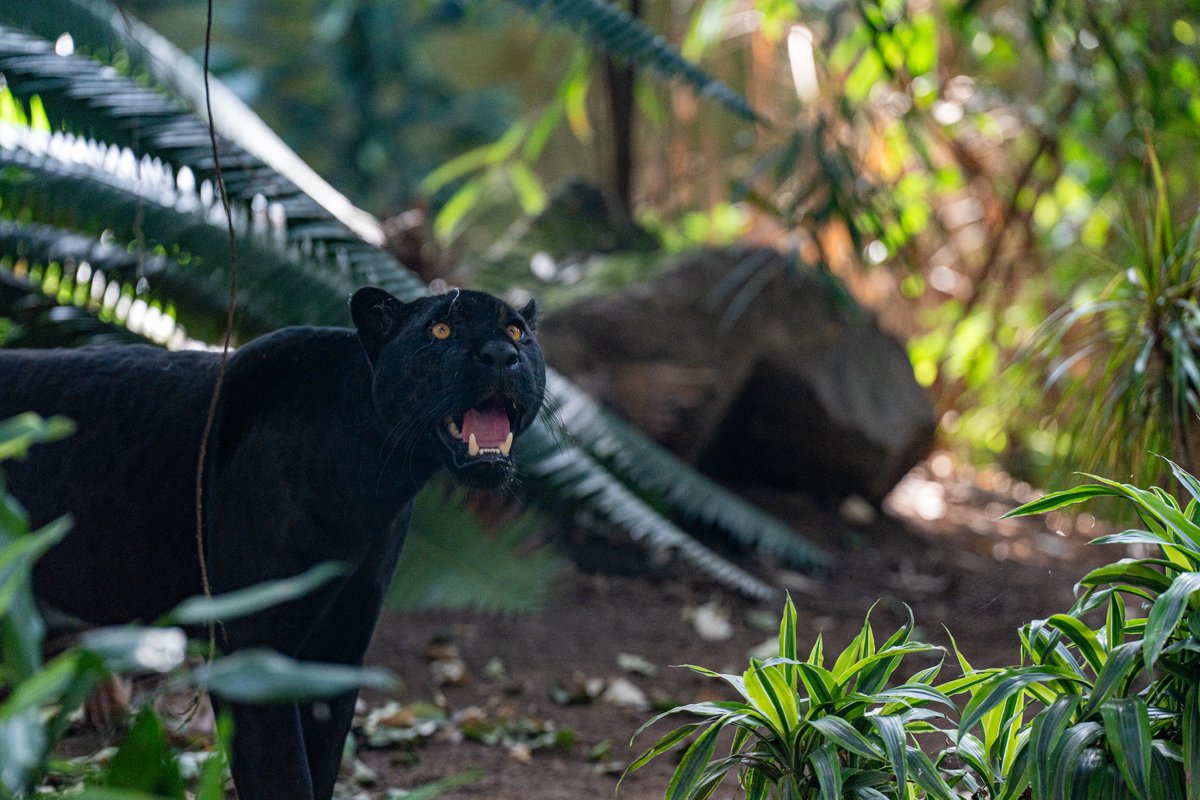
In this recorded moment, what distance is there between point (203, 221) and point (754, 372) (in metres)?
2.84

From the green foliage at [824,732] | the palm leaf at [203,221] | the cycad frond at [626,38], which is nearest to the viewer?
the green foliage at [824,732]


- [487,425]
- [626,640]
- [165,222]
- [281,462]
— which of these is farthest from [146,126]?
[626,640]

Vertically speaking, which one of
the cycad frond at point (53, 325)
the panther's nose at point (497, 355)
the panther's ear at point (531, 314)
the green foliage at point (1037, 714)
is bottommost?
the green foliage at point (1037, 714)

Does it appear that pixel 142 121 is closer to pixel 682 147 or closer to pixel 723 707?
pixel 723 707

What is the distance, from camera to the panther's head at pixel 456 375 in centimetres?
207

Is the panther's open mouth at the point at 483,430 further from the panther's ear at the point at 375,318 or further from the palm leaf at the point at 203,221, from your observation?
the palm leaf at the point at 203,221

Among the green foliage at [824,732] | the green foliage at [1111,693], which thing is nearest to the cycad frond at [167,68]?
the green foliage at [824,732]

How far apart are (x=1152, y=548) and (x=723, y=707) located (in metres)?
1.63

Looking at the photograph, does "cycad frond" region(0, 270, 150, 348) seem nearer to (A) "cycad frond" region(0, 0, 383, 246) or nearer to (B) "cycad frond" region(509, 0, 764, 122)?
(A) "cycad frond" region(0, 0, 383, 246)

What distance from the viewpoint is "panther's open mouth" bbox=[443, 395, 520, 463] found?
209cm

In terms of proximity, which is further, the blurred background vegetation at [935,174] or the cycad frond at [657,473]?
the cycad frond at [657,473]

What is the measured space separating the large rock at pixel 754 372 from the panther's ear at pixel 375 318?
2869 millimetres

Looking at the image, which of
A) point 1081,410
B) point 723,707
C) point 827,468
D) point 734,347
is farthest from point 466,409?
point 827,468

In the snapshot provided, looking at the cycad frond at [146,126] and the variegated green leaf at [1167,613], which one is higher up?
the cycad frond at [146,126]
